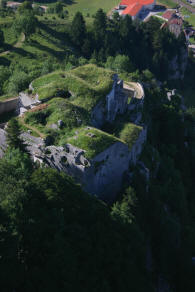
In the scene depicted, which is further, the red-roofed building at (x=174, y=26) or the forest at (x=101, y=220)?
the red-roofed building at (x=174, y=26)

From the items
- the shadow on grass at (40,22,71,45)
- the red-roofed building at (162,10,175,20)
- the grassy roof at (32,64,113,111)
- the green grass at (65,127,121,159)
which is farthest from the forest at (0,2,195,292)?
the red-roofed building at (162,10,175,20)

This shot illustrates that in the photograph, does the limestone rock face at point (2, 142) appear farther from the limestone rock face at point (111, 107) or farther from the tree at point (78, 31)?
the tree at point (78, 31)

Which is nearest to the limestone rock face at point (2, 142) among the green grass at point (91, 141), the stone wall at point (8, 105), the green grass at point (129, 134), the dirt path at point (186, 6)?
the green grass at point (91, 141)

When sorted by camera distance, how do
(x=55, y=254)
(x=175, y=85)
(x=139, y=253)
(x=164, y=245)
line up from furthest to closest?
(x=175, y=85)
(x=164, y=245)
(x=139, y=253)
(x=55, y=254)

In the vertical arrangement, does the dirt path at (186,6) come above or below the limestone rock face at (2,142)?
above

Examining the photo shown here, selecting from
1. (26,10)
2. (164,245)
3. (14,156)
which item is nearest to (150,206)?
(164,245)

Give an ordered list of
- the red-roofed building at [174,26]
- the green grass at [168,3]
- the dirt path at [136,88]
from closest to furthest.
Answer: the dirt path at [136,88]
the red-roofed building at [174,26]
the green grass at [168,3]

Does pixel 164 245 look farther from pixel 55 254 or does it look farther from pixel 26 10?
pixel 26 10
